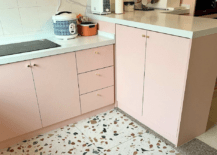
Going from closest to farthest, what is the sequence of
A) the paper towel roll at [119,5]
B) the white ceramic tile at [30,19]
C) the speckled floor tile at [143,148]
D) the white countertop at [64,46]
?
the white countertop at [64,46] → the speckled floor tile at [143,148] → the white ceramic tile at [30,19] → the paper towel roll at [119,5]

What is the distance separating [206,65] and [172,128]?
0.59 meters

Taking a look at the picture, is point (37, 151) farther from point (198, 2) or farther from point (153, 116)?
point (198, 2)

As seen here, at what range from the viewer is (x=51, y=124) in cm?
203

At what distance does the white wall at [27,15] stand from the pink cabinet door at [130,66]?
0.77 m

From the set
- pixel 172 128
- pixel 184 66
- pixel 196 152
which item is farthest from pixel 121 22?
pixel 196 152

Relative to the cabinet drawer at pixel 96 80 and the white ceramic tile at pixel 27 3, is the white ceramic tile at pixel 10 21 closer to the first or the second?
the white ceramic tile at pixel 27 3

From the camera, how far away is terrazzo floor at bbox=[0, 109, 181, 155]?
1.80 metres

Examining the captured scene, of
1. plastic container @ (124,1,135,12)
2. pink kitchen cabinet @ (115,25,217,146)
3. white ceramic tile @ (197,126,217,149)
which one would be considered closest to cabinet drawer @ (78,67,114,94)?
pink kitchen cabinet @ (115,25,217,146)

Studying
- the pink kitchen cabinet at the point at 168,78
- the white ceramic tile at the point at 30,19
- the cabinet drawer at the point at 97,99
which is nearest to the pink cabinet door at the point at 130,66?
the pink kitchen cabinet at the point at 168,78

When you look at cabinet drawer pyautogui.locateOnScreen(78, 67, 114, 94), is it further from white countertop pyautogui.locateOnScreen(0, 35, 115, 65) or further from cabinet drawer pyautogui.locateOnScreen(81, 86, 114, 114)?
white countertop pyautogui.locateOnScreen(0, 35, 115, 65)

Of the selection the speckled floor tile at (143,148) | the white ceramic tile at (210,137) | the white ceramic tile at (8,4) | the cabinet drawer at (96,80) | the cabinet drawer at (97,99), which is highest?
the white ceramic tile at (8,4)

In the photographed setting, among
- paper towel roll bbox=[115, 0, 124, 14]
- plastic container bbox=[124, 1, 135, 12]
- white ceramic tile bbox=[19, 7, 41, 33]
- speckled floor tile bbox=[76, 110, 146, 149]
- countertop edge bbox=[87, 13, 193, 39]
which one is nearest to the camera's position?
countertop edge bbox=[87, 13, 193, 39]

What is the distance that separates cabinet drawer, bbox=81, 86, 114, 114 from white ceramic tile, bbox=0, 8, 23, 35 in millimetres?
952

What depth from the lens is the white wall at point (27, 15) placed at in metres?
1.98
